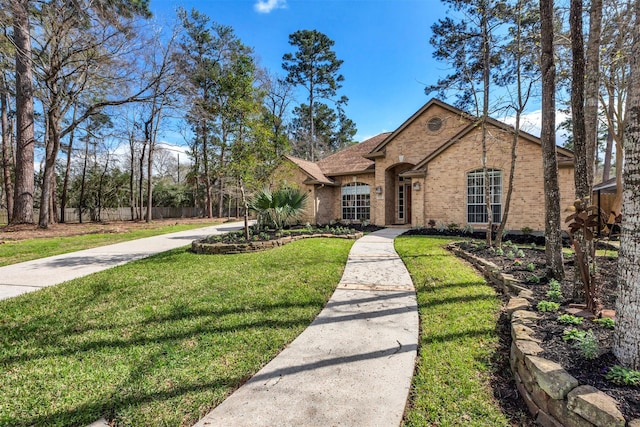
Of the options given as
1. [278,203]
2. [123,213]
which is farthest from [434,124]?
[123,213]

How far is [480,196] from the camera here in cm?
1312

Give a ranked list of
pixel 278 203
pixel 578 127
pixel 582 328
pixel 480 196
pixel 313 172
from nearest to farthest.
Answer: pixel 582 328
pixel 578 127
pixel 278 203
pixel 480 196
pixel 313 172

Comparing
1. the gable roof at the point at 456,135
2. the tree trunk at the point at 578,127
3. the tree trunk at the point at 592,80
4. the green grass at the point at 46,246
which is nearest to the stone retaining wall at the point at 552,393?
the tree trunk at the point at 578,127

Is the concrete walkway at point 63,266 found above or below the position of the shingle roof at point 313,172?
below

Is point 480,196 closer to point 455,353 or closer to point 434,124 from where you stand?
point 434,124

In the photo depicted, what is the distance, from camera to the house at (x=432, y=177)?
475 inches

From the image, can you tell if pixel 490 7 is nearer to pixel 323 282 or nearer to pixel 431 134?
pixel 431 134

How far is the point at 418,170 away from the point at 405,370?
1263 cm

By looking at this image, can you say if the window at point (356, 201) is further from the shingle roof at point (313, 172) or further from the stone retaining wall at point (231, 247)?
the stone retaining wall at point (231, 247)

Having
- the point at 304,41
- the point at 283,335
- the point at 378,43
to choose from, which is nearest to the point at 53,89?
the point at 378,43

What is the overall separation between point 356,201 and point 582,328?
596 inches

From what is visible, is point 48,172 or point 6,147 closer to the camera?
point 48,172

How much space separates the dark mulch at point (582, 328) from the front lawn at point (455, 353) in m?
0.40

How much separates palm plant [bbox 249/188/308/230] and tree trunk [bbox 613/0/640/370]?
30.7ft
